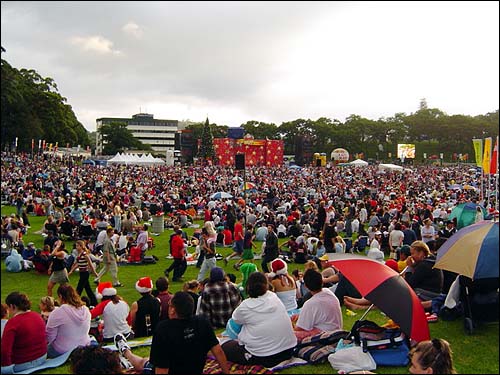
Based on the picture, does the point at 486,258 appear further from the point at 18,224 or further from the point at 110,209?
the point at 110,209

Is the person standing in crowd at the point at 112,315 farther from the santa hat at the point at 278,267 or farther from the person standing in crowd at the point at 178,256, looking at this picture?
the person standing in crowd at the point at 178,256

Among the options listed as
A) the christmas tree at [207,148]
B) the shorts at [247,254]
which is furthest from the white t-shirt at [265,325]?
the christmas tree at [207,148]

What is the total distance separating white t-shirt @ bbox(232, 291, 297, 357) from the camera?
15.5 feet

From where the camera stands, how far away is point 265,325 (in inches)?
185

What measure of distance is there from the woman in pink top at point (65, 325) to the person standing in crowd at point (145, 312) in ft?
3.33

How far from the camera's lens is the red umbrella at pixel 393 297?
14.9 feet

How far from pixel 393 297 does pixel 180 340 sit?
87.0 inches

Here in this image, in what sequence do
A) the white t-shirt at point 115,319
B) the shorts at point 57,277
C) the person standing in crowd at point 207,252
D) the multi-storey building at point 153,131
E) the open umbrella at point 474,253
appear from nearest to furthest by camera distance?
the open umbrella at point 474,253, the white t-shirt at point 115,319, the shorts at point 57,277, the person standing in crowd at point 207,252, the multi-storey building at point 153,131

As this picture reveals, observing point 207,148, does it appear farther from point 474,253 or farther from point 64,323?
point 474,253

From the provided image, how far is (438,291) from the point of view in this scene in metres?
6.37

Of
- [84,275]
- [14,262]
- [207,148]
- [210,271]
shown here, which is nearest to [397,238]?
[210,271]

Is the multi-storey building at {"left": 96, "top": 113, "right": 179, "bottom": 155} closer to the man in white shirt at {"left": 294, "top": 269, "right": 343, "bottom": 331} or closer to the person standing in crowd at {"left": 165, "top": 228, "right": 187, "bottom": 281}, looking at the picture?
the person standing in crowd at {"left": 165, "top": 228, "right": 187, "bottom": 281}

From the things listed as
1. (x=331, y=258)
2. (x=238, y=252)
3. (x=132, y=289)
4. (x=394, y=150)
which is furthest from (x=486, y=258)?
(x=394, y=150)

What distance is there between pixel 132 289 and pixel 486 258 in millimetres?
7600
